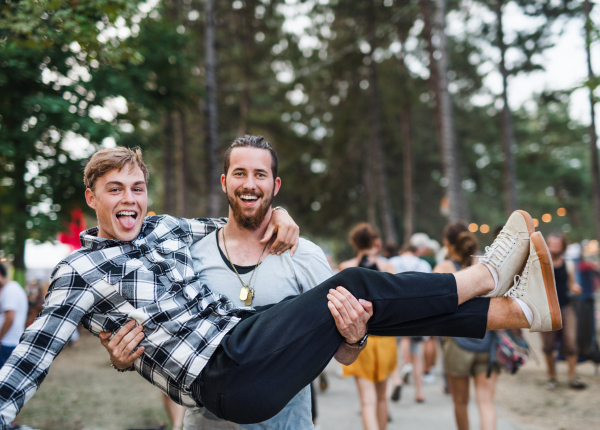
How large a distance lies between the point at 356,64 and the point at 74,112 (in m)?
12.8

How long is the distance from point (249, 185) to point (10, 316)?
473 cm

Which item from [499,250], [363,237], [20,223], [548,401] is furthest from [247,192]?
[20,223]

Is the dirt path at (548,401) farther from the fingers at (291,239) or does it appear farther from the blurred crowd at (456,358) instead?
the fingers at (291,239)

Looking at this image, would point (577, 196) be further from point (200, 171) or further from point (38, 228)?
point (38, 228)

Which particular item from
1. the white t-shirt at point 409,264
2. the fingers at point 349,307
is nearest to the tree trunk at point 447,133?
the white t-shirt at point 409,264

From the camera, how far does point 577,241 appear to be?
35.4m

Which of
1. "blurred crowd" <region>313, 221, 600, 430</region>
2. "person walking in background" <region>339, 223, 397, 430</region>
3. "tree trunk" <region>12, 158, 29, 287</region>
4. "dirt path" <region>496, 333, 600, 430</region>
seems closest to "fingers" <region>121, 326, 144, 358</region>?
"person walking in background" <region>339, 223, 397, 430</region>

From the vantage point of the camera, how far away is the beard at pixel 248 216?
2.81 meters

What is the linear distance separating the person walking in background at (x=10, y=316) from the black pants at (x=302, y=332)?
4.67m

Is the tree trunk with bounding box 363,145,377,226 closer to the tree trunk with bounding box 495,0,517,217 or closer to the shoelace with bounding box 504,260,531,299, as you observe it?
the tree trunk with bounding box 495,0,517,217

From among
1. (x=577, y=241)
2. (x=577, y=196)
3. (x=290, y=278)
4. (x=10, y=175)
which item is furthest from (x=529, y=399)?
(x=577, y=241)

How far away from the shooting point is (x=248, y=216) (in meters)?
2.83

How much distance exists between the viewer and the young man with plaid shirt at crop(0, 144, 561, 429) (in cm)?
231

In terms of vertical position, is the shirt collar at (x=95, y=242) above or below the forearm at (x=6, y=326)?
above
